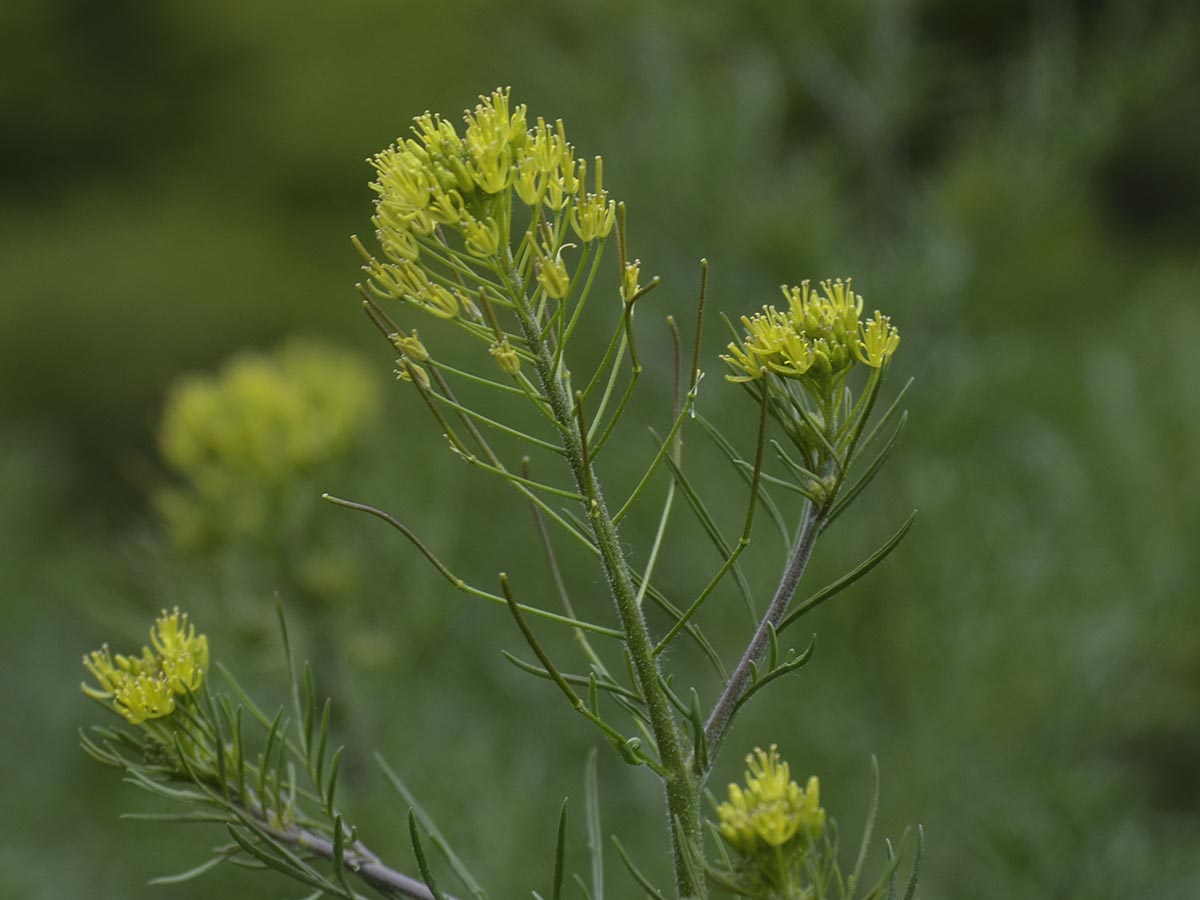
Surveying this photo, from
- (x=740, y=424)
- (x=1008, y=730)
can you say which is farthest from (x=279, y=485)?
(x=1008, y=730)

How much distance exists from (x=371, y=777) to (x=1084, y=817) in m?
0.86

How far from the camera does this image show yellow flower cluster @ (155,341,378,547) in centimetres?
141

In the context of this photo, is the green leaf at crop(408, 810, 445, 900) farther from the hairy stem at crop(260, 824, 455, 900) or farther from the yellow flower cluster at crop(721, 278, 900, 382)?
the yellow flower cluster at crop(721, 278, 900, 382)

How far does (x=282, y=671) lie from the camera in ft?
4.70

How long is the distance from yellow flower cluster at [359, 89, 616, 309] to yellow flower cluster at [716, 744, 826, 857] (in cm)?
22

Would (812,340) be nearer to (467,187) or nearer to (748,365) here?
(748,365)

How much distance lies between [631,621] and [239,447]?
99cm

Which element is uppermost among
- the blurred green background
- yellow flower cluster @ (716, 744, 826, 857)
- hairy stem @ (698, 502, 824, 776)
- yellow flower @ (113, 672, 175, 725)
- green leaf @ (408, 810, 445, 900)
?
the blurred green background

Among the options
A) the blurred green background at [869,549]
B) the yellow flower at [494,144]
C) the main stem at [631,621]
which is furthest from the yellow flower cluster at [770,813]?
the blurred green background at [869,549]

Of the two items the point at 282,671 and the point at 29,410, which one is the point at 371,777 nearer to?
the point at 282,671

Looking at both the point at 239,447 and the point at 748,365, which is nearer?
the point at 748,365

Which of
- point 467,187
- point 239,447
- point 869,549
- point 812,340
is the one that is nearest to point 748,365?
point 812,340

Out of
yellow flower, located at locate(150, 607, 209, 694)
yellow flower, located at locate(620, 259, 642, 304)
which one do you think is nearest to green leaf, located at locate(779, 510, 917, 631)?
yellow flower, located at locate(620, 259, 642, 304)

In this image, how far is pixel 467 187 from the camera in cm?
51
